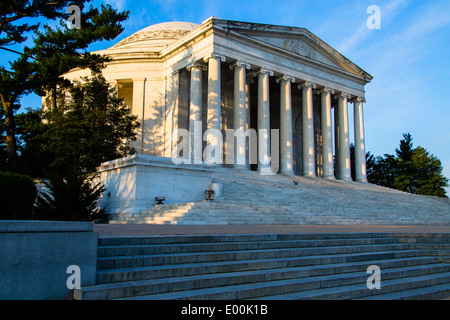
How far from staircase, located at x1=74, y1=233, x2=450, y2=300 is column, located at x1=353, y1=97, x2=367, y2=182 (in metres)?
35.7

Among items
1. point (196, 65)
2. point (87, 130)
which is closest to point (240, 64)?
point (196, 65)

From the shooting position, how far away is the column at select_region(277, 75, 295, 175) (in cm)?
3772

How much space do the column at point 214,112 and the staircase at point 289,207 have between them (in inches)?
101

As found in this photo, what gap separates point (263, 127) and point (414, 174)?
32.2m

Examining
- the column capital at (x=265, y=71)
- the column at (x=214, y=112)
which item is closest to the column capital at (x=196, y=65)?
the column at (x=214, y=112)

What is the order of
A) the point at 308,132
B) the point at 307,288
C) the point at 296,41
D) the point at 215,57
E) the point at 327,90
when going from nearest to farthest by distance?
the point at 307,288, the point at 215,57, the point at 296,41, the point at 308,132, the point at 327,90

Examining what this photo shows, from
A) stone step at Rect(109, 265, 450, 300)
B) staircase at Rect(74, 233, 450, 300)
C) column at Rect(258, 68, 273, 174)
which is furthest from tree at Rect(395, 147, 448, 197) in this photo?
stone step at Rect(109, 265, 450, 300)

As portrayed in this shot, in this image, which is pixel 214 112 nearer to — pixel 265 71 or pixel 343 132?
pixel 265 71

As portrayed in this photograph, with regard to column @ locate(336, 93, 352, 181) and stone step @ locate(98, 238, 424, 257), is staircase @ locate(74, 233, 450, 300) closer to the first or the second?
stone step @ locate(98, 238, 424, 257)

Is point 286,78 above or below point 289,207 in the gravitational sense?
above

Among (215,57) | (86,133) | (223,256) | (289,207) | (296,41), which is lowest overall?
(223,256)

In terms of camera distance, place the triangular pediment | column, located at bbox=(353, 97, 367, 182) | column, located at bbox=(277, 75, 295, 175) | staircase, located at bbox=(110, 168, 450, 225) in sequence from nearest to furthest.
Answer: staircase, located at bbox=(110, 168, 450, 225)
the triangular pediment
column, located at bbox=(277, 75, 295, 175)
column, located at bbox=(353, 97, 367, 182)

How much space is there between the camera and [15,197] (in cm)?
1631
